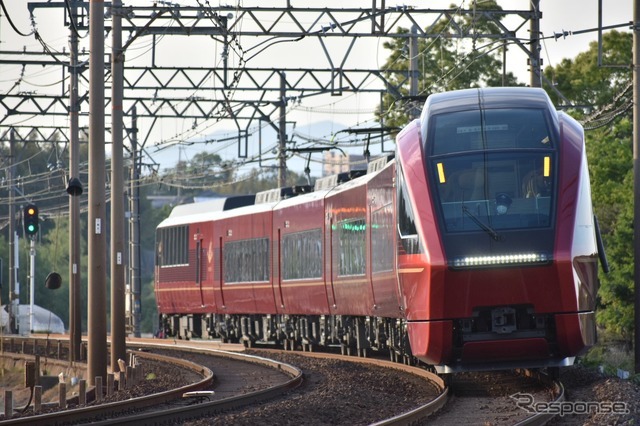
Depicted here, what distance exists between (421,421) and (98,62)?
31.7ft

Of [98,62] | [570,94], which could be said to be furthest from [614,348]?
[98,62]

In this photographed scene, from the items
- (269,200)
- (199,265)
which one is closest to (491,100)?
(269,200)

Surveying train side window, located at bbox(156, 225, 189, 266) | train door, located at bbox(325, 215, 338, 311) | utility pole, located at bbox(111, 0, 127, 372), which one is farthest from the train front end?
train side window, located at bbox(156, 225, 189, 266)

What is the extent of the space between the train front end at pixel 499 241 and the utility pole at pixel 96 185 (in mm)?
6648

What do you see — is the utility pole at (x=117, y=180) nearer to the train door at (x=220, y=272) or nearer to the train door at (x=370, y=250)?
the train door at (x=370, y=250)

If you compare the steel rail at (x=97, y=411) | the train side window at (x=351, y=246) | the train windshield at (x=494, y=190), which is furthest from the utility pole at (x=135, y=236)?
the train windshield at (x=494, y=190)

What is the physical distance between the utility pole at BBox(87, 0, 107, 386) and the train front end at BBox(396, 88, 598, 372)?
262 inches

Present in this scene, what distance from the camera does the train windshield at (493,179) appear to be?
53.5 ft

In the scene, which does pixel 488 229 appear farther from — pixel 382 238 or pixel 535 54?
pixel 535 54

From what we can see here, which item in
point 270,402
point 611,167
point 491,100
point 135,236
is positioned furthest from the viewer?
point 135,236

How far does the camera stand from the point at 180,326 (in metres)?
42.1

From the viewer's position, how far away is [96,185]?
73.5ft

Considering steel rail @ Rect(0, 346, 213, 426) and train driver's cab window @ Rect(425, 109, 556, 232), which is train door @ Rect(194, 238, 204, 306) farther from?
train driver's cab window @ Rect(425, 109, 556, 232)

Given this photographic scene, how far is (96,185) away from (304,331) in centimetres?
1003
